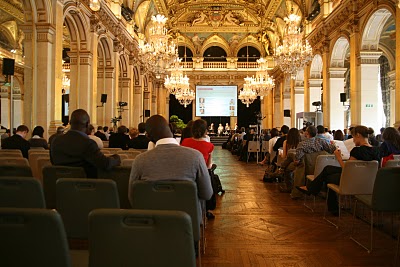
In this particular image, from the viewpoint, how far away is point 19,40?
20141 millimetres

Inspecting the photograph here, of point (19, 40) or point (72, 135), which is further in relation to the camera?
point (19, 40)

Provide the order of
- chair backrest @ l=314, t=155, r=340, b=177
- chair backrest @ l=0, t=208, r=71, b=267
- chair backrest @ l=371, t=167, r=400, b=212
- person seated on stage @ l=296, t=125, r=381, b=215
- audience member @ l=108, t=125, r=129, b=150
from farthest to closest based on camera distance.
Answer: audience member @ l=108, t=125, r=129, b=150, chair backrest @ l=314, t=155, r=340, b=177, person seated on stage @ l=296, t=125, r=381, b=215, chair backrest @ l=371, t=167, r=400, b=212, chair backrest @ l=0, t=208, r=71, b=267

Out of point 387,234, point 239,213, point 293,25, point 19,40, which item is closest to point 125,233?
point 387,234

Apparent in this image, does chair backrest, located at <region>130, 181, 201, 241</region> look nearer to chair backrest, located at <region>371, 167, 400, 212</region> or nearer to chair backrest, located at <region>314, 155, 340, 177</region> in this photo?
chair backrest, located at <region>371, 167, 400, 212</region>

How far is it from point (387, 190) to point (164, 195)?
2343 millimetres

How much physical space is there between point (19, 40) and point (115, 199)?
20014 mm

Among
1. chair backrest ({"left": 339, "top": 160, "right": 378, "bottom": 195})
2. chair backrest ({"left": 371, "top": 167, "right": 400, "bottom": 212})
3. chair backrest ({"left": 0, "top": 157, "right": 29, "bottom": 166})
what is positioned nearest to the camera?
chair backrest ({"left": 371, "top": 167, "right": 400, "bottom": 212})

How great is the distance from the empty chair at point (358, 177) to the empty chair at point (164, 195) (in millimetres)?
2523

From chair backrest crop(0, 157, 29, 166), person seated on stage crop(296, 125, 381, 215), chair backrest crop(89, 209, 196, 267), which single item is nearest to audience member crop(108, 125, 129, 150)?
chair backrest crop(0, 157, 29, 166)

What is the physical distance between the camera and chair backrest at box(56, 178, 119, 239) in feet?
8.95

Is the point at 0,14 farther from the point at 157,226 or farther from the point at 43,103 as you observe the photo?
the point at 157,226

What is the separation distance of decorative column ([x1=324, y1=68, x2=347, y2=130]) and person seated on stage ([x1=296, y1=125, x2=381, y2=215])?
12023 millimetres

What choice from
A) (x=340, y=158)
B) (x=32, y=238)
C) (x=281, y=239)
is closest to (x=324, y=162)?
(x=340, y=158)

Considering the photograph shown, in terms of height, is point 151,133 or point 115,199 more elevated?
point 151,133
